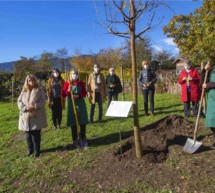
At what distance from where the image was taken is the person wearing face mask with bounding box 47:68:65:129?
895 cm

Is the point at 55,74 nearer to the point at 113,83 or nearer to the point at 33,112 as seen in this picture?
the point at 33,112

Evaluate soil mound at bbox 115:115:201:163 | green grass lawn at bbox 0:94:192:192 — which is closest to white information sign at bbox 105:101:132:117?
soil mound at bbox 115:115:201:163

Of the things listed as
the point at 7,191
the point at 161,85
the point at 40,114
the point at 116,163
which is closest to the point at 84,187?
the point at 116,163

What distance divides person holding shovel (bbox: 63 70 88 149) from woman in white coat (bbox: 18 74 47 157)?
615 mm

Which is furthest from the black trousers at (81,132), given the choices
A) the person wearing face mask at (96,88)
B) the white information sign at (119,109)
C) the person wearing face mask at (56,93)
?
the person wearing face mask at (96,88)

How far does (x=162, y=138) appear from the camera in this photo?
6457mm

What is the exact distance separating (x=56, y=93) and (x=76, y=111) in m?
2.10

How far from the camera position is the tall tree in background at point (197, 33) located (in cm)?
2161

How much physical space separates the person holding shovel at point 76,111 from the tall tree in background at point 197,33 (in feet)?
51.1


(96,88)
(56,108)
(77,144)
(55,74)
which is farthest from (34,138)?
(96,88)

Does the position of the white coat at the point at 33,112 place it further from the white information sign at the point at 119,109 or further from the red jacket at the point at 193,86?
the red jacket at the point at 193,86

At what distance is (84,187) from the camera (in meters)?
4.98

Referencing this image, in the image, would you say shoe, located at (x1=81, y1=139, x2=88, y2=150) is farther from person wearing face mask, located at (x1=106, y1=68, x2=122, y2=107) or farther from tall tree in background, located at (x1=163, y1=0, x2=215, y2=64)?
tall tree in background, located at (x1=163, y1=0, x2=215, y2=64)

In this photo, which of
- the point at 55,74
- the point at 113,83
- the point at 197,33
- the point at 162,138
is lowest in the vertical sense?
the point at 162,138
